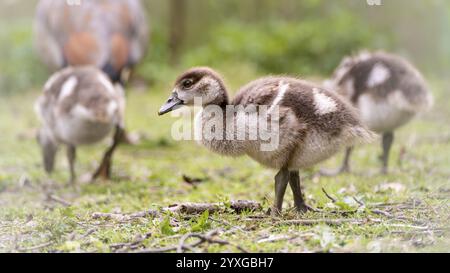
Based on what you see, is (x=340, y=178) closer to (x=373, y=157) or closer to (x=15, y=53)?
(x=373, y=157)

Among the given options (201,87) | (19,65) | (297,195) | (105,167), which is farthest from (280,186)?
(19,65)

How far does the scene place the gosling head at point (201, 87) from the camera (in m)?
4.67

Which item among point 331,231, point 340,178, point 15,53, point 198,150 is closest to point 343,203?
point 331,231

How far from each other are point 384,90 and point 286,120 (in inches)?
99.4

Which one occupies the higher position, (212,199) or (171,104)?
(171,104)

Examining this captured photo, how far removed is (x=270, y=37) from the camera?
15.0 m

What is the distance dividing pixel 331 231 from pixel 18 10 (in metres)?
16.1

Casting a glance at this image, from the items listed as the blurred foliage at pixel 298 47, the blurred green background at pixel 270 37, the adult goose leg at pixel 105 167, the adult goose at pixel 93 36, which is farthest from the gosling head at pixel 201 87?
the blurred foliage at pixel 298 47

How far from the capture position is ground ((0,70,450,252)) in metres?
4.04

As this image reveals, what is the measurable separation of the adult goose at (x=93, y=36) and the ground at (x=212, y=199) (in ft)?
4.13

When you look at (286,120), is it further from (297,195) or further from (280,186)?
(297,195)

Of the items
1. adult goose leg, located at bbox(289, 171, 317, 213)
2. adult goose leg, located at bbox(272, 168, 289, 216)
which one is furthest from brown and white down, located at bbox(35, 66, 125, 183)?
adult goose leg, located at bbox(272, 168, 289, 216)
